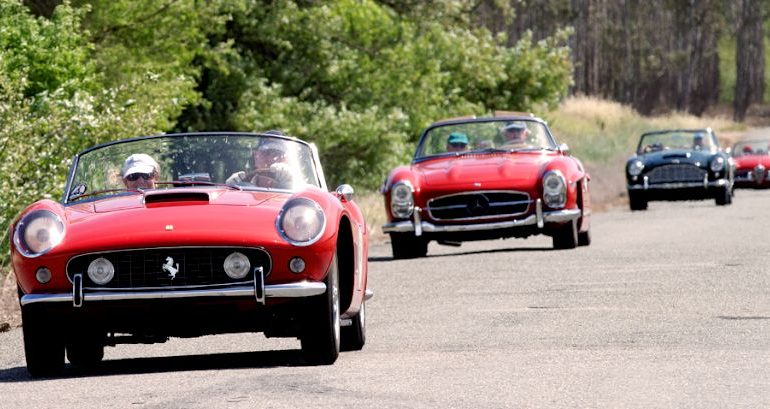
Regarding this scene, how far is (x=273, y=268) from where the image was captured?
870cm

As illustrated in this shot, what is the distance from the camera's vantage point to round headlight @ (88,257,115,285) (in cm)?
873

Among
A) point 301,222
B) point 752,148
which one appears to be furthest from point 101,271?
point 752,148

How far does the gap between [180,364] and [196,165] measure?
4.19 ft

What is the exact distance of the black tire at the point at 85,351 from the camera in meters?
9.52

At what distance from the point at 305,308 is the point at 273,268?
0.26 meters

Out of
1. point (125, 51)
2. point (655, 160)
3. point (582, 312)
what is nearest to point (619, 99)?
point (655, 160)

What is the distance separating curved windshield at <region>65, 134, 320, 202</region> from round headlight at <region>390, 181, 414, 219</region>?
8281 millimetres

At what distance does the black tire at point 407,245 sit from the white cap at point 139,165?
893cm

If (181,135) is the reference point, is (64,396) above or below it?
below

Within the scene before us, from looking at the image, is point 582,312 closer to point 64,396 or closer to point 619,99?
point 64,396

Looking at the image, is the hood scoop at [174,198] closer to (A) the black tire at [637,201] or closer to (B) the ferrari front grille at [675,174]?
(B) the ferrari front grille at [675,174]

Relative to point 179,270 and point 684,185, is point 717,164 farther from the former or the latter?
point 179,270

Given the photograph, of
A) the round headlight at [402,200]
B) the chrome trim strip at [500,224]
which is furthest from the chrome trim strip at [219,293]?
the round headlight at [402,200]

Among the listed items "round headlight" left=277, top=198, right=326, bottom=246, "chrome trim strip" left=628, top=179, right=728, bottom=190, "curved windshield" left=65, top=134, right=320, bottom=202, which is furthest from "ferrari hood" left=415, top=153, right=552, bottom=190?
"chrome trim strip" left=628, top=179, right=728, bottom=190
